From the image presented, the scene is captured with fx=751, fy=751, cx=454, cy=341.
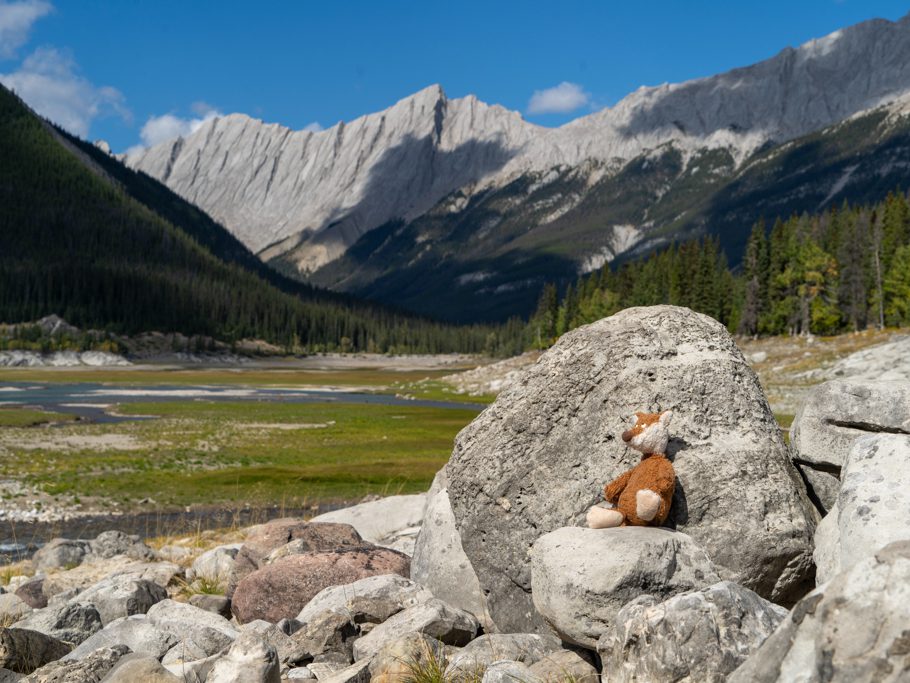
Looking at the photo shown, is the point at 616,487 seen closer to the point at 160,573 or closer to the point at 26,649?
the point at 26,649

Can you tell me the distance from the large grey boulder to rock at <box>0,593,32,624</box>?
27.7ft

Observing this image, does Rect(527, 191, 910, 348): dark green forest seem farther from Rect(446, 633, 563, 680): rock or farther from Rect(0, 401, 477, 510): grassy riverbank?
Rect(446, 633, 563, 680): rock

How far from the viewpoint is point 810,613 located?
16.6 feet

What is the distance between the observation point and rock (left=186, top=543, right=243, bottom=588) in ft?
48.7

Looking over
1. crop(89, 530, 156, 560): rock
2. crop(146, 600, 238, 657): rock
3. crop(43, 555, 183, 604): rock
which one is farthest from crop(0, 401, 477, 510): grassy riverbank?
crop(146, 600, 238, 657): rock

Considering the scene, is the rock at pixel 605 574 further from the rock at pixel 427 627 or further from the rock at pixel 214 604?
the rock at pixel 214 604

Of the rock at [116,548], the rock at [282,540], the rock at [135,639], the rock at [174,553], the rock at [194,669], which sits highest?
the rock at [194,669]

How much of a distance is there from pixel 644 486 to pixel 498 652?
96.8 inches

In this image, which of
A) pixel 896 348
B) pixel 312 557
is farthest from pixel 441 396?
pixel 312 557

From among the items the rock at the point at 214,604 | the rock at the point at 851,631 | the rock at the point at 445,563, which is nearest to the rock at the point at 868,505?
the rock at the point at 851,631

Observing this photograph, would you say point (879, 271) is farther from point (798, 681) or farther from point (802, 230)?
point (798, 681)

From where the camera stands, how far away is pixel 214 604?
1228 centimetres

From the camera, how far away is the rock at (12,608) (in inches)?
478

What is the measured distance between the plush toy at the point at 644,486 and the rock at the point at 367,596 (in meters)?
3.16
